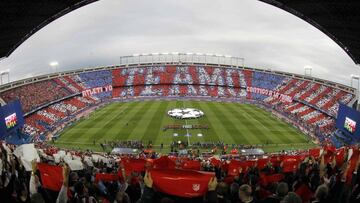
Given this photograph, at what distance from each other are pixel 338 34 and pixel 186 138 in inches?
1058

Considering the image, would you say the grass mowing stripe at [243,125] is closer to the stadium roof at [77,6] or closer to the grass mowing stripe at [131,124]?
the grass mowing stripe at [131,124]

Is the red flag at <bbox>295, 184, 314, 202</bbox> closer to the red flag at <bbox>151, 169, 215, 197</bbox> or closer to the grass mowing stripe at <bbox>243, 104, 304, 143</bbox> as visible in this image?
the red flag at <bbox>151, 169, 215, 197</bbox>

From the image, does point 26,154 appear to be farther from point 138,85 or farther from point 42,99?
point 138,85

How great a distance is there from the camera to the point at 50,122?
209 ft

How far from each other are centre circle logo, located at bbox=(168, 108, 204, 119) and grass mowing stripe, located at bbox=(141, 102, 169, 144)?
196 centimetres

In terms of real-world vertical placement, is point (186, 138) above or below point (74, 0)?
below

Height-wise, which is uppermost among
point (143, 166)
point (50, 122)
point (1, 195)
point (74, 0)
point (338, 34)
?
point (74, 0)

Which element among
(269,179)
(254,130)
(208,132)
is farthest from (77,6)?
(254,130)

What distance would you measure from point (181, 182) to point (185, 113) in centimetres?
6078

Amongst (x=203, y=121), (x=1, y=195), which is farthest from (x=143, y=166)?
(x=203, y=121)

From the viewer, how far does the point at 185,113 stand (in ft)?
223

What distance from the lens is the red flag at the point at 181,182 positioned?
23.1 ft

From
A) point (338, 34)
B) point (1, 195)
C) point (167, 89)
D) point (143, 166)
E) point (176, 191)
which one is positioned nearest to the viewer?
point (176, 191)

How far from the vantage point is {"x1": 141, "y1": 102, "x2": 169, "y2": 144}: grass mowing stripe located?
52.0m
